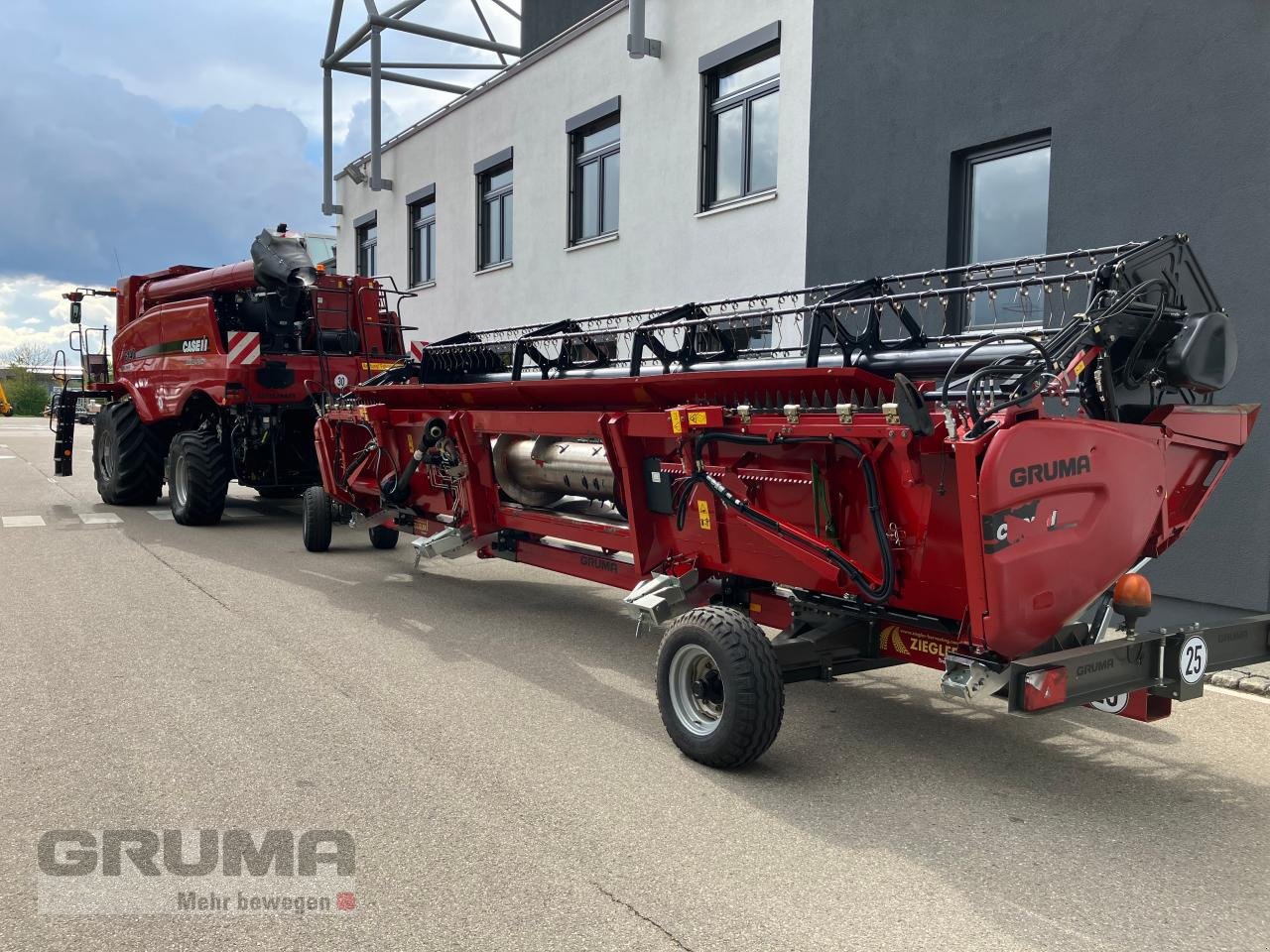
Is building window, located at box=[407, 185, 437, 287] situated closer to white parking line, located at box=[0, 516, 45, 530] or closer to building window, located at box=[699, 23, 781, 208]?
building window, located at box=[699, 23, 781, 208]

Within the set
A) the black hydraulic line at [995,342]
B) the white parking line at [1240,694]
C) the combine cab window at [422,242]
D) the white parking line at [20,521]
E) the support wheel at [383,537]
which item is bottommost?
the white parking line at [1240,694]

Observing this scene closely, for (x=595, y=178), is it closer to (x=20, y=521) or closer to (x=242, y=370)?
(x=242, y=370)

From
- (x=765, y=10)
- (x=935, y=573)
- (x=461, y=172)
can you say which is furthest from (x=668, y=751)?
(x=461, y=172)

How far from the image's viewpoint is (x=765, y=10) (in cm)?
1029

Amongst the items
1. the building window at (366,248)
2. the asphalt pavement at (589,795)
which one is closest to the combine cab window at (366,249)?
the building window at (366,248)

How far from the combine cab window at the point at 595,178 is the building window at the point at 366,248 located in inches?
310

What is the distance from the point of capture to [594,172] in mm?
13586

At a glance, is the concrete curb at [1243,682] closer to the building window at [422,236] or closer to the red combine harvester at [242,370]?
the red combine harvester at [242,370]

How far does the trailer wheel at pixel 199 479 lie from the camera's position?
1123 cm

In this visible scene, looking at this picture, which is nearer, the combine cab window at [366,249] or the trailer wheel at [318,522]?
the trailer wheel at [318,522]

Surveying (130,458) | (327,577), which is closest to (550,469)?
(327,577)

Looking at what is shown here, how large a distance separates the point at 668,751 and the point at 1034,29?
6.06 meters

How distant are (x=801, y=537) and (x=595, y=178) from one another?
9992 millimetres

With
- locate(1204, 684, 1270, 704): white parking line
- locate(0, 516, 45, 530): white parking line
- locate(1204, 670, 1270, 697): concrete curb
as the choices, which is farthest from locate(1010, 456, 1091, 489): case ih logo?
locate(0, 516, 45, 530): white parking line
